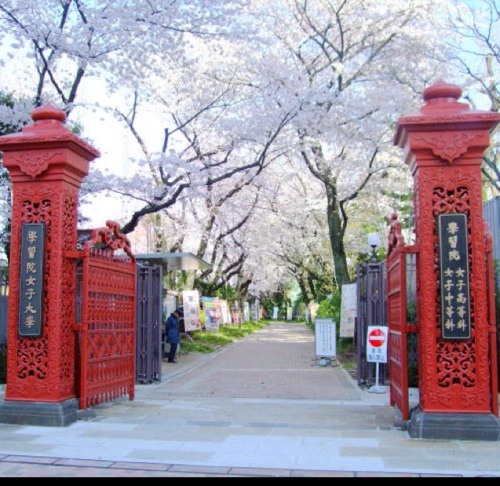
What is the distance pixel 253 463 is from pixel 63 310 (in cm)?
333

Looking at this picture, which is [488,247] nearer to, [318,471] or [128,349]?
[318,471]

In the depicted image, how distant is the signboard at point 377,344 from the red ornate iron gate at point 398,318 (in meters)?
2.50

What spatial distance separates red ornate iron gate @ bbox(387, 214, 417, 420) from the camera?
725cm

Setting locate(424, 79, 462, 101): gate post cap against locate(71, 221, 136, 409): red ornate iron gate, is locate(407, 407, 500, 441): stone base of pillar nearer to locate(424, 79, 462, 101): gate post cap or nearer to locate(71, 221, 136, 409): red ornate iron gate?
locate(424, 79, 462, 101): gate post cap

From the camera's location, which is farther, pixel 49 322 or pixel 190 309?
pixel 190 309

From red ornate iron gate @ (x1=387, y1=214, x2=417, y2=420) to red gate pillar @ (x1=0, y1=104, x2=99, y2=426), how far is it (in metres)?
4.13

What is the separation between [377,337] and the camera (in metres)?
11.2

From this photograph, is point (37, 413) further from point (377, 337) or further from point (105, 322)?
point (377, 337)

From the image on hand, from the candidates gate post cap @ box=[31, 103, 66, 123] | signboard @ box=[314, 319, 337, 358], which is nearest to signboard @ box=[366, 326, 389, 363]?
signboard @ box=[314, 319, 337, 358]

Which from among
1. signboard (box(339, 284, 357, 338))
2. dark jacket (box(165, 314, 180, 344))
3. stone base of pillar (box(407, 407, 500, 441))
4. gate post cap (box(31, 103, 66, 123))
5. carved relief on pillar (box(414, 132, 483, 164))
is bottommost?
stone base of pillar (box(407, 407, 500, 441))

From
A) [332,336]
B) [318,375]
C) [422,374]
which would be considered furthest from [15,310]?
[332,336]

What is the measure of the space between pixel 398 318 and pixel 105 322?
4.03m

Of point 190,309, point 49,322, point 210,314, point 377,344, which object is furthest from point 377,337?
point 210,314

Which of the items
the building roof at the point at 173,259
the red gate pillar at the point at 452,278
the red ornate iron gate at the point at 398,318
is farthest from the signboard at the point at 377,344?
the building roof at the point at 173,259
